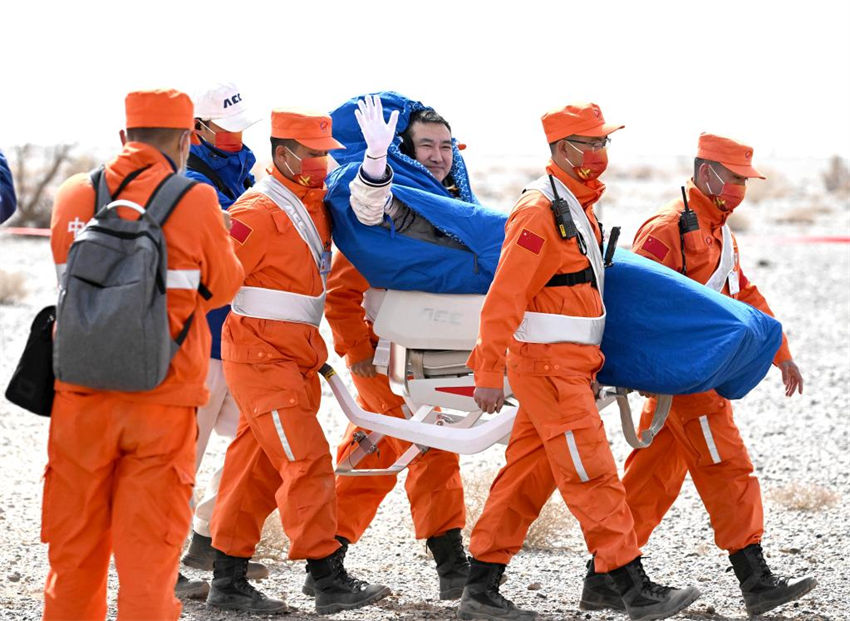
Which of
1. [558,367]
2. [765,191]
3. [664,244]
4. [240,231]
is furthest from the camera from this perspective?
[765,191]

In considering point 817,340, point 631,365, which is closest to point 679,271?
point 631,365

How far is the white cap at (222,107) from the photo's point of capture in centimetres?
684

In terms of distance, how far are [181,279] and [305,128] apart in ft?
5.37

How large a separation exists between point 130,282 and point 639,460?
3.08 metres

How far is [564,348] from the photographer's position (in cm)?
575

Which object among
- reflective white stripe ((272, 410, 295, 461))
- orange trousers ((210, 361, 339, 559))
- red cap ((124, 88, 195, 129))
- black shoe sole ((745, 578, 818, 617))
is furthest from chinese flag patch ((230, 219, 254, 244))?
black shoe sole ((745, 578, 818, 617))

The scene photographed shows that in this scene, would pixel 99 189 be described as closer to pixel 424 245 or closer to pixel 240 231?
pixel 240 231

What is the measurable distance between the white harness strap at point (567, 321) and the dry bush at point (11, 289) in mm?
10334

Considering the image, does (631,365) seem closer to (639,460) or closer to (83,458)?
(639,460)

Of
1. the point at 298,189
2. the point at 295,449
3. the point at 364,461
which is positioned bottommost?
the point at 364,461

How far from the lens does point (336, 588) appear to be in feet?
19.9

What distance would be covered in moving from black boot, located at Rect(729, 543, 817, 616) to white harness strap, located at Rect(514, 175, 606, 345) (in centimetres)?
125

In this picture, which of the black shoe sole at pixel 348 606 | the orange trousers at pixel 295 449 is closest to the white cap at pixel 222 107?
the orange trousers at pixel 295 449

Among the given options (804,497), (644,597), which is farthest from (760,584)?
(804,497)
